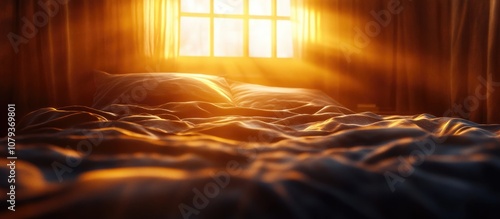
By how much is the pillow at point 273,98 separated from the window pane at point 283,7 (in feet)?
3.74

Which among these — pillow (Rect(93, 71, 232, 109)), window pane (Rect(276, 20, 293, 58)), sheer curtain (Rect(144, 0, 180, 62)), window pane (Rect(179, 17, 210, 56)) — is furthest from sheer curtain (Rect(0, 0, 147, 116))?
window pane (Rect(276, 20, 293, 58))

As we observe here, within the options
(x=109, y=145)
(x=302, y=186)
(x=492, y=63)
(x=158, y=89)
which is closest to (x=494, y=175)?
(x=302, y=186)

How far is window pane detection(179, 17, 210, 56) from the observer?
3.17 m

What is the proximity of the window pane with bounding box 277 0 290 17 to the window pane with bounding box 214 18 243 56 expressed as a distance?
13.8 inches

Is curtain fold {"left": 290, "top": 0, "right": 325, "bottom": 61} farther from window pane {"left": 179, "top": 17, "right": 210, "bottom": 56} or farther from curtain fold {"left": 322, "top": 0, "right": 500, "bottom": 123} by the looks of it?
window pane {"left": 179, "top": 17, "right": 210, "bottom": 56}

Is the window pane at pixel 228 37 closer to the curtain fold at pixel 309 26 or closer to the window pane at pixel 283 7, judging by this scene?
the window pane at pixel 283 7

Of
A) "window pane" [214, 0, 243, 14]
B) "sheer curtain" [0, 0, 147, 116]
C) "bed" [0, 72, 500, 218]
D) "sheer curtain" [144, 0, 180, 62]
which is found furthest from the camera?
"window pane" [214, 0, 243, 14]

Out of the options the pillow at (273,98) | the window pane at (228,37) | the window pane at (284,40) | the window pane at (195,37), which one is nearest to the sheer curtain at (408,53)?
the window pane at (284,40)

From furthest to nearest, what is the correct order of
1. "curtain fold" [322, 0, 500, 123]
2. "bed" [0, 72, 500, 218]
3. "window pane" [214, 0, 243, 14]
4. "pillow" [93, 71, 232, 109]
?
"window pane" [214, 0, 243, 14]
"curtain fold" [322, 0, 500, 123]
"pillow" [93, 71, 232, 109]
"bed" [0, 72, 500, 218]

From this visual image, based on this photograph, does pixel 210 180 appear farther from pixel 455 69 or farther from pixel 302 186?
pixel 455 69

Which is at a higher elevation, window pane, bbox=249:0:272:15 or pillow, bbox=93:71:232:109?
window pane, bbox=249:0:272:15

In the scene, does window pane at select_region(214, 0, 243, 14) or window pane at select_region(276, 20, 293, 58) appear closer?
window pane at select_region(214, 0, 243, 14)

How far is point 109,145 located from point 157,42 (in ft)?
7.09

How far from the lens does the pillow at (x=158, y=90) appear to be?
6.30 feet
